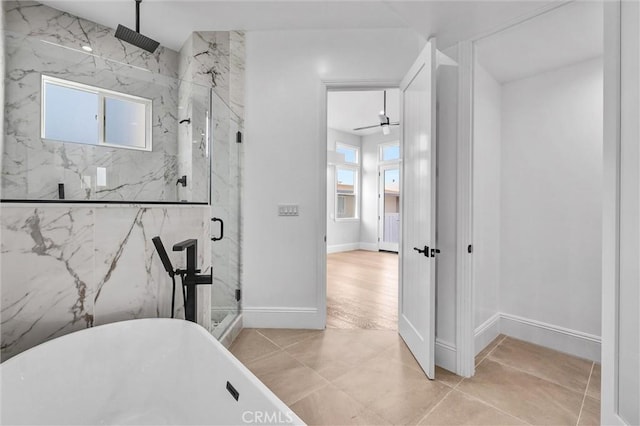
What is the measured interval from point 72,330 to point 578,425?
2.61 meters

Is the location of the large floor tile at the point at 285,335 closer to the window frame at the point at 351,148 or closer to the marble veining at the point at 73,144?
the marble veining at the point at 73,144

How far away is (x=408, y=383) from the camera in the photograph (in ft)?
5.85

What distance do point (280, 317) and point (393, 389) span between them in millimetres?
1213

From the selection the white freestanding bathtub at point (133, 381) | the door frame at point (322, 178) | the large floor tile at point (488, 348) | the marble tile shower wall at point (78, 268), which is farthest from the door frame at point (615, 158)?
the marble tile shower wall at point (78, 268)

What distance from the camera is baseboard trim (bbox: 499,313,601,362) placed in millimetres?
2090

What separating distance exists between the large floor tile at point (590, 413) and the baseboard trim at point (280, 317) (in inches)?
71.2

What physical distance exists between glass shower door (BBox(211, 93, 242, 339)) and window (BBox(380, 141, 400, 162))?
4.92m

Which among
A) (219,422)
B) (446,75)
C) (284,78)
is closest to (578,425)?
(219,422)

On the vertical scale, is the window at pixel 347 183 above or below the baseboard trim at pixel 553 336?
above

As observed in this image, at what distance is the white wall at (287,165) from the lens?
8.54ft

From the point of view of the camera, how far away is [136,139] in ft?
8.09

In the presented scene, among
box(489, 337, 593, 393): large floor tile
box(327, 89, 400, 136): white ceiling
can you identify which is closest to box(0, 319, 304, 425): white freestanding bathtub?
box(489, 337, 593, 393): large floor tile

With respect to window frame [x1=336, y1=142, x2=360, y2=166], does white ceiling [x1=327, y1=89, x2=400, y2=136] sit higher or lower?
higher

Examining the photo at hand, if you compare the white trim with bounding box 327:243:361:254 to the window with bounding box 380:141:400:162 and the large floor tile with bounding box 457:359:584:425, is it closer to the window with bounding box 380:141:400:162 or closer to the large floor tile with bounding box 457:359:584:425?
the window with bounding box 380:141:400:162
